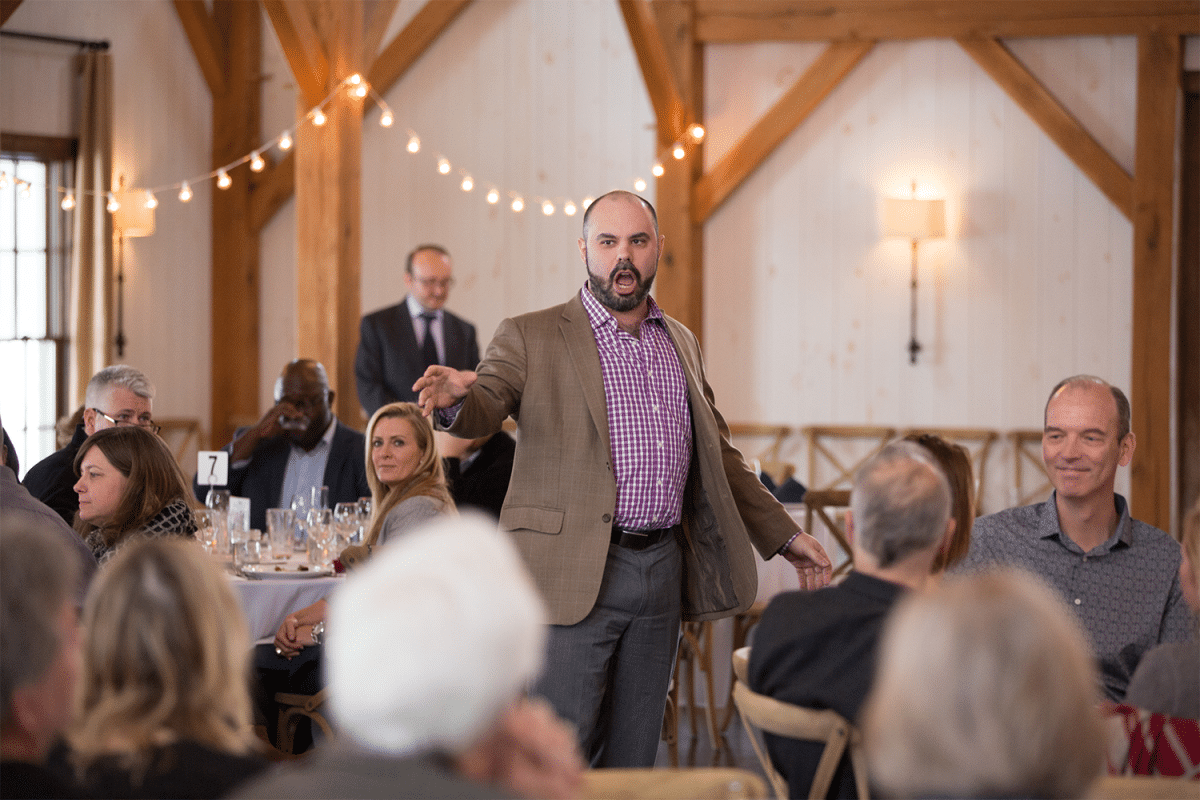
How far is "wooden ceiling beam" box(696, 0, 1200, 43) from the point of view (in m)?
7.43

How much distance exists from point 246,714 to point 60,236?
22.2 feet

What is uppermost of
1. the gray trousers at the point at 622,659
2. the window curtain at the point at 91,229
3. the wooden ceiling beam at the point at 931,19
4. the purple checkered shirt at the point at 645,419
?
the wooden ceiling beam at the point at 931,19

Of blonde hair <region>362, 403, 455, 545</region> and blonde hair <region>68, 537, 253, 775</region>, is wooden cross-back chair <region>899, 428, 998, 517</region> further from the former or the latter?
blonde hair <region>68, 537, 253, 775</region>

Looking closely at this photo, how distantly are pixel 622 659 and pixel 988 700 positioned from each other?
185 cm

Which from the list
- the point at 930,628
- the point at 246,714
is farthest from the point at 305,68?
the point at 930,628

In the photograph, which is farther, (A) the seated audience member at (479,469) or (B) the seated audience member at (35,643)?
(A) the seated audience member at (479,469)

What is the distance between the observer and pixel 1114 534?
2.88 m

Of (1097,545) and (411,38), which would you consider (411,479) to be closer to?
(1097,545)

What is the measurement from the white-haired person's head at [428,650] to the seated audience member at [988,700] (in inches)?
15.2

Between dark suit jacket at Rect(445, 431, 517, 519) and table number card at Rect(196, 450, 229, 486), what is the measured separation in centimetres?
84

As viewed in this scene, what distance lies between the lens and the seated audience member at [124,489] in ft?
11.0

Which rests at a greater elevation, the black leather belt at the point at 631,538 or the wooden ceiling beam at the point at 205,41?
the wooden ceiling beam at the point at 205,41

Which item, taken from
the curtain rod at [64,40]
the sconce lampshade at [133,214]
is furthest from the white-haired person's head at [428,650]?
the curtain rod at [64,40]

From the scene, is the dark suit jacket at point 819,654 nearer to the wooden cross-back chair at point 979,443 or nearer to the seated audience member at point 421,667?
the seated audience member at point 421,667
